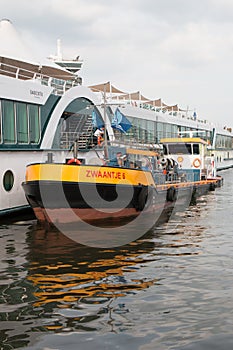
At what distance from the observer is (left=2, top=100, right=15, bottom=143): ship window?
Answer: 17.9 metres

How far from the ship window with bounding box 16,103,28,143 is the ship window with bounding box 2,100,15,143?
35 centimetres

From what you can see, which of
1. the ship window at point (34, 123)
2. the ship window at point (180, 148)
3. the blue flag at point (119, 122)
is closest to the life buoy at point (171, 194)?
the blue flag at point (119, 122)

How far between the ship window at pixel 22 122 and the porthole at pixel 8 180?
1.76m

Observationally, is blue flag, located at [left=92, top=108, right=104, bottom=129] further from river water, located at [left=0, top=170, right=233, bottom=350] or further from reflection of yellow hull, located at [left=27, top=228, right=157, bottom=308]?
reflection of yellow hull, located at [left=27, top=228, right=157, bottom=308]

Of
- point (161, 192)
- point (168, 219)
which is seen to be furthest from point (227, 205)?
point (168, 219)

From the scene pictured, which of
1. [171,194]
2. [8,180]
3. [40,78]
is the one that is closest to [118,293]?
[8,180]

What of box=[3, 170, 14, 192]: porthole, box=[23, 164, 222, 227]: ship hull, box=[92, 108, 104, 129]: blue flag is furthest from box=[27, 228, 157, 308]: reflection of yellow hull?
box=[92, 108, 104, 129]: blue flag

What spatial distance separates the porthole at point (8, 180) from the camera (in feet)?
56.5

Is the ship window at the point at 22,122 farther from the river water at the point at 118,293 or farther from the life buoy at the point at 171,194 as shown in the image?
the life buoy at the point at 171,194

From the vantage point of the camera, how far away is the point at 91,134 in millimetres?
25406

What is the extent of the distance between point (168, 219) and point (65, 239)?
206 inches

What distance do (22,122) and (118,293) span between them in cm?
1177

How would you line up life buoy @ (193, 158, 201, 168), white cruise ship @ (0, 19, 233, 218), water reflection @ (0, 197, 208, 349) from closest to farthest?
water reflection @ (0, 197, 208, 349), white cruise ship @ (0, 19, 233, 218), life buoy @ (193, 158, 201, 168)

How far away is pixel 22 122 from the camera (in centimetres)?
1906
